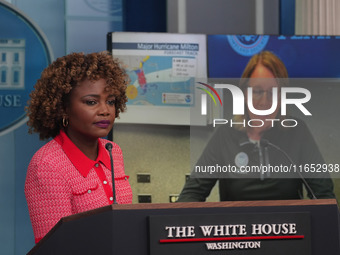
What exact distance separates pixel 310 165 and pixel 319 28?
988 mm

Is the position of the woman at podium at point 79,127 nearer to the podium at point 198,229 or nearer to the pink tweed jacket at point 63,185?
the pink tweed jacket at point 63,185

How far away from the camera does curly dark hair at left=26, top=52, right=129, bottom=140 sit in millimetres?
1931

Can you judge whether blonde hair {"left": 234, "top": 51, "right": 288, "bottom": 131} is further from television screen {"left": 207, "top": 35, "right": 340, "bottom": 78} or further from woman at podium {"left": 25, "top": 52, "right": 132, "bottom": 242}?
woman at podium {"left": 25, "top": 52, "right": 132, "bottom": 242}

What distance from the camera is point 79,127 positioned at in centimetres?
194

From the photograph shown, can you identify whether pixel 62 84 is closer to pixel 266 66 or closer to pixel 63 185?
pixel 63 185

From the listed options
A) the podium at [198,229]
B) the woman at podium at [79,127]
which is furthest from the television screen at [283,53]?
the podium at [198,229]

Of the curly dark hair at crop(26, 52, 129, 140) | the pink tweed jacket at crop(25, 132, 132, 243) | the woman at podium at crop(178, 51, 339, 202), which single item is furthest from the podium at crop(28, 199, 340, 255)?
the woman at podium at crop(178, 51, 339, 202)

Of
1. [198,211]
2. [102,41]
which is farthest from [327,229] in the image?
[102,41]

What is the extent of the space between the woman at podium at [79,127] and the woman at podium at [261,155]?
4.13ft

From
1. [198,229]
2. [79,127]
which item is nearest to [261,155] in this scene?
[79,127]

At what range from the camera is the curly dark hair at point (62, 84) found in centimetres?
193

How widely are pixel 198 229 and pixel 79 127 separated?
750mm

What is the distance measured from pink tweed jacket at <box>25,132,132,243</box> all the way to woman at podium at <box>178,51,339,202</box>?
4.51 feet

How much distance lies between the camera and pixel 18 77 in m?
3.70
